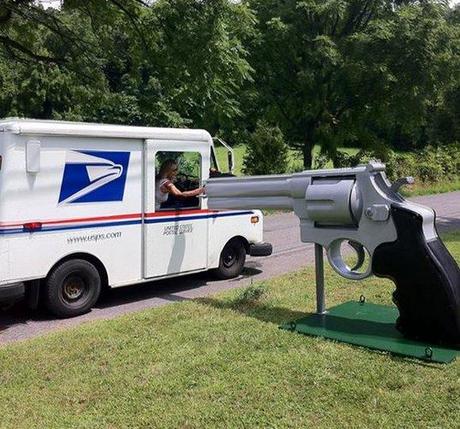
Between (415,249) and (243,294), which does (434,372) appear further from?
(243,294)

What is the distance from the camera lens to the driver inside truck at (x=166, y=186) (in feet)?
25.9

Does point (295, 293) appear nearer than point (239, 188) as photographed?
No

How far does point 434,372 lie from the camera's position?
459 centimetres

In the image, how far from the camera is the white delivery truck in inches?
257

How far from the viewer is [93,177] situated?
281 inches

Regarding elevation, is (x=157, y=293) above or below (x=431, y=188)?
below

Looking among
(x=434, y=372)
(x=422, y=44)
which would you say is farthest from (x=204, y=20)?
(x=422, y=44)

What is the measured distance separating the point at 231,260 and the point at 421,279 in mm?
4387

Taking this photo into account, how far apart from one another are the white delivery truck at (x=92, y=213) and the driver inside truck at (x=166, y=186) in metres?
0.08

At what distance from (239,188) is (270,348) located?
6.37 ft

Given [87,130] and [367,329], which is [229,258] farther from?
[367,329]

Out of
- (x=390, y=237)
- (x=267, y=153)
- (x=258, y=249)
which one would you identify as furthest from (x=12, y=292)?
(x=267, y=153)

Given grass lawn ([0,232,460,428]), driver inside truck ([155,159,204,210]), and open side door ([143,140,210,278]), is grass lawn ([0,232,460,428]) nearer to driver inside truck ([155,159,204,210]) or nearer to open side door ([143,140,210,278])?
open side door ([143,140,210,278])

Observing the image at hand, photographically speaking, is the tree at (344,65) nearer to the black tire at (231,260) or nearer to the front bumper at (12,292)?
the black tire at (231,260)
